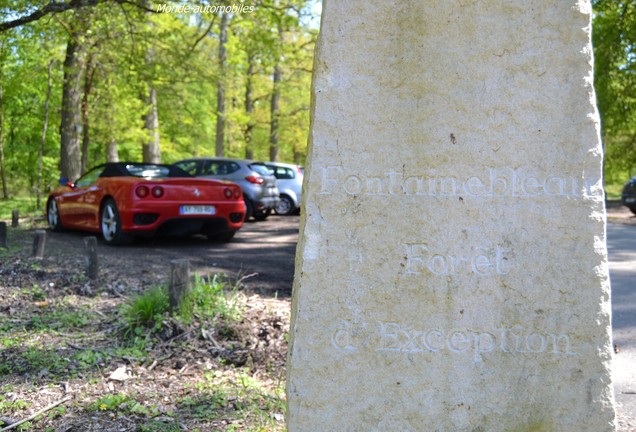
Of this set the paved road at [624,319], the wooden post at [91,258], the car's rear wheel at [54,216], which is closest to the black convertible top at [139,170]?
the car's rear wheel at [54,216]

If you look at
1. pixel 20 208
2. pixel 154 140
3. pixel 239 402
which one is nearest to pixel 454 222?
pixel 239 402

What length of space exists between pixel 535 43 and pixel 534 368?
144cm

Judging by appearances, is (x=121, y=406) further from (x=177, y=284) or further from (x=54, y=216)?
Answer: (x=54, y=216)

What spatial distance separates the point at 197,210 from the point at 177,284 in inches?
206

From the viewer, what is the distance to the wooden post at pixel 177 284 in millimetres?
5055

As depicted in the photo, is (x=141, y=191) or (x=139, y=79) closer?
(x=141, y=191)

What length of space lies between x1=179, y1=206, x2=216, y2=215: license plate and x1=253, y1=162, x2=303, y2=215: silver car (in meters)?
8.13

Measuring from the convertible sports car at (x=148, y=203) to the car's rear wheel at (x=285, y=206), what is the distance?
24.4 feet

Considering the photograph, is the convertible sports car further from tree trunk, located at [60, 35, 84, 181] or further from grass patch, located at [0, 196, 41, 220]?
grass patch, located at [0, 196, 41, 220]

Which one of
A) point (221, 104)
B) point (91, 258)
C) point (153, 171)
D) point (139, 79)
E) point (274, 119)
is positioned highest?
point (221, 104)

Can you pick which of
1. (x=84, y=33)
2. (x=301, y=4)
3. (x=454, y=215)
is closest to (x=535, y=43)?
(x=454, y=215)

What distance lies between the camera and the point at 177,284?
5.06 m

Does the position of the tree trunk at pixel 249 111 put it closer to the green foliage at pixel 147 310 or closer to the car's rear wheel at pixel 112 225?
the car's rear wheel at pixel 112 225

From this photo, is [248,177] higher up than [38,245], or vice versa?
[248,177]
